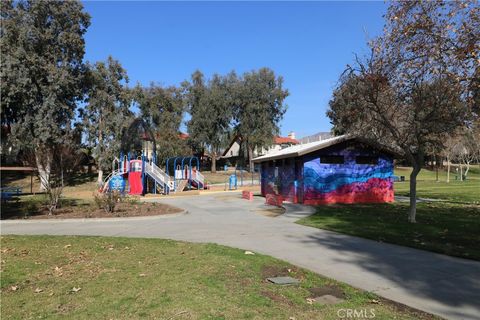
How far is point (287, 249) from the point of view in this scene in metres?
9.70

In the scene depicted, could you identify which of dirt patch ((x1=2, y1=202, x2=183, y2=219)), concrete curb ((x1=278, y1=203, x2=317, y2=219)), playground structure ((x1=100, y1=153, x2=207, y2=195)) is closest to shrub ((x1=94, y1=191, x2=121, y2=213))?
dirt patch ((x1=2, y1=202, x2=183, y2=219))

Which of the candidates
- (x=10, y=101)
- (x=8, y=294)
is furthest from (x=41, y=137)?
(x=8, y=294)

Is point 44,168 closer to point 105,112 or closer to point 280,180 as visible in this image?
point 280,180

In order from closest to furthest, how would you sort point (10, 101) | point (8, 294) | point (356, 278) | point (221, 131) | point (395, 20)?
point (8, 294), point (356, 278), point (395, 20), point (10, 101), point (221, 131)

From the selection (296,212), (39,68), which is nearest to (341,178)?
(296,212)

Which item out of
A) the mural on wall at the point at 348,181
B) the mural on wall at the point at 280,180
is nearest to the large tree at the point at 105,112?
the mural on wall at the point at 280,180

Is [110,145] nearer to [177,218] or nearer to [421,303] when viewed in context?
[177,218]

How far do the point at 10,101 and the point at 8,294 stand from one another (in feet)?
124

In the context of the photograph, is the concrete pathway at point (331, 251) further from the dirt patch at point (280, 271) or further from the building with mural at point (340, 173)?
the building with mural at point (340, 173)

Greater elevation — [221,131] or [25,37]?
[25,37]

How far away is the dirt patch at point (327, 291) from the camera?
603cm

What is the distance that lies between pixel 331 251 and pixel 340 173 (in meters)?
14.1

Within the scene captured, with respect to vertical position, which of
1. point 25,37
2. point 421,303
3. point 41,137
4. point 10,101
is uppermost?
point 25,37

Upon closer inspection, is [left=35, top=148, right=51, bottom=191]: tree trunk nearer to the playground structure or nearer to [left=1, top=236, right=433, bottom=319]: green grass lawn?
[left=1, top=236, right=433, bottom=319]: green grass lawn
